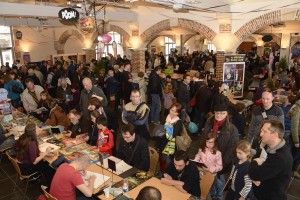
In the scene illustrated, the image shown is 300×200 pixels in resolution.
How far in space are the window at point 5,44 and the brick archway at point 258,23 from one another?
13.2 metres

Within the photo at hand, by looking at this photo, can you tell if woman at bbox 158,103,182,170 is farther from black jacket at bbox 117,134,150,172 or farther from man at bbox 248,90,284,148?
man at bbox 248,90,284,148

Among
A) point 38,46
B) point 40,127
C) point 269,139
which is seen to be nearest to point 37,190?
point 40,127

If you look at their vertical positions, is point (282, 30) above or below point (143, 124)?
above

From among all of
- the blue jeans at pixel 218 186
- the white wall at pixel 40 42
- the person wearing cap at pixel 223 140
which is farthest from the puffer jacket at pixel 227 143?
the white wall at pixel 40 42

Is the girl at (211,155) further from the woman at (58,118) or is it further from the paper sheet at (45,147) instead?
the woman at (58,118)

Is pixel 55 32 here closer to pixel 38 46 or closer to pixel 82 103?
pixel 38 46

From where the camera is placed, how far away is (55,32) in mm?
17469

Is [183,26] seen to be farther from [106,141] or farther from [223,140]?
[223,140]

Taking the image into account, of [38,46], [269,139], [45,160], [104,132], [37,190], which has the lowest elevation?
[37,190]

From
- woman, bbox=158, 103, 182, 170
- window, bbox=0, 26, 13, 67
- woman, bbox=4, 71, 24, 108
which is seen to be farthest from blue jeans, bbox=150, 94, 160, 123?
window, bbox=0, 26, 13, 67

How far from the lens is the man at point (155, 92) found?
7.75m

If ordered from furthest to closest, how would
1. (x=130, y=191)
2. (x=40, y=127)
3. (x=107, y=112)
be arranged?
(x=40, y=127) → (x=107, y=112) → (x=130, y=191)

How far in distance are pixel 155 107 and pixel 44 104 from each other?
3182 mm

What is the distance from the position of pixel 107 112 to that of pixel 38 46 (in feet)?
45.7
